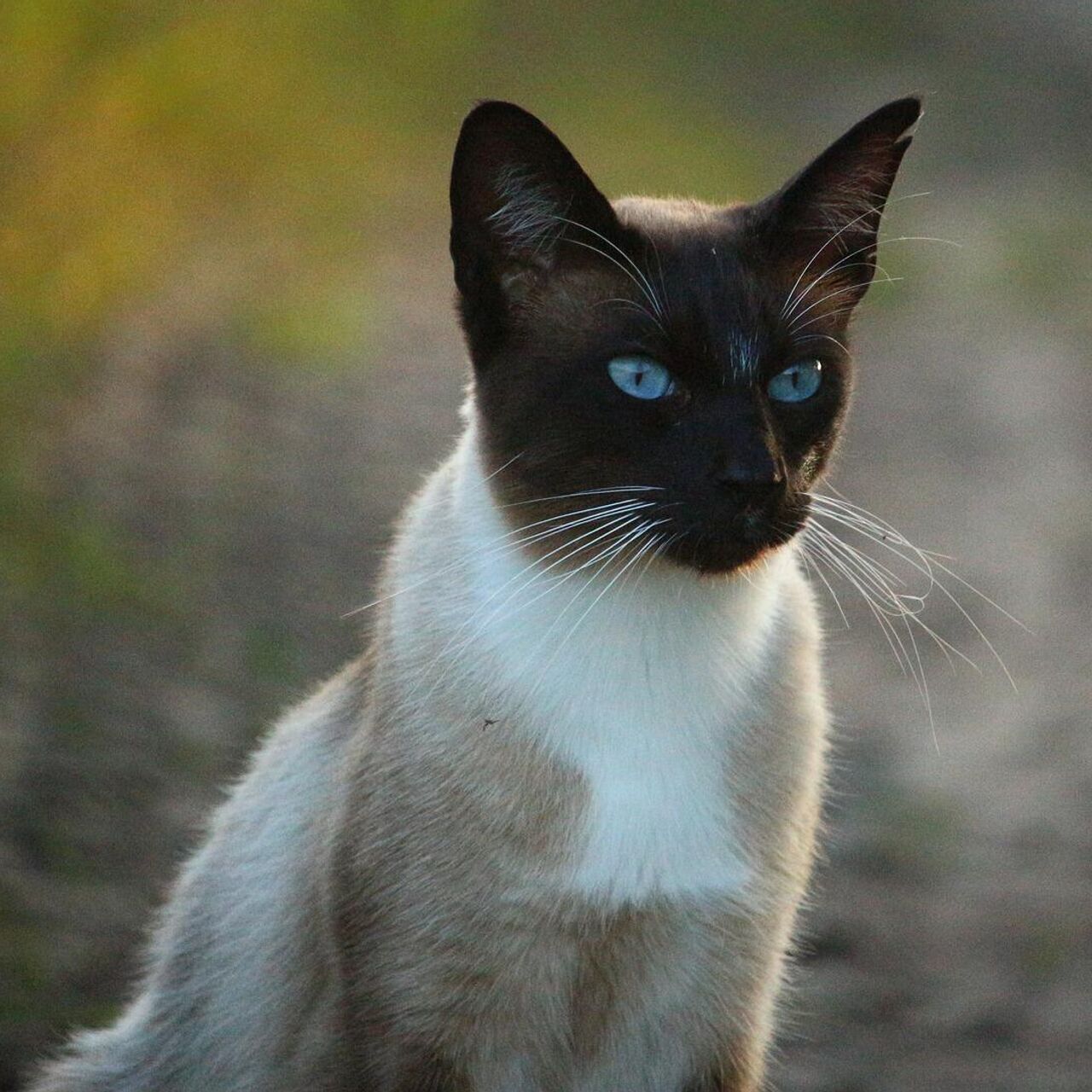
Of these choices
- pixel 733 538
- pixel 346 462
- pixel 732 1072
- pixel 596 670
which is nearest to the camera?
pixel 733 538

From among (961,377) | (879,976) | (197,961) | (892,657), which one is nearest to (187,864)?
(197,961)

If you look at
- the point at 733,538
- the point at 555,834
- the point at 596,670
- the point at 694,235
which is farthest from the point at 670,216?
the point at 555,834

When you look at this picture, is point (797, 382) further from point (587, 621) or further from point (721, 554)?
point (587, 621)

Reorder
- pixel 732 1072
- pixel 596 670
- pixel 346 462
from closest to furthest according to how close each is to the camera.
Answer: pixel 596 670
pixel 732 1072
pixel 346 462

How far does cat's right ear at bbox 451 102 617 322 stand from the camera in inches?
91.6

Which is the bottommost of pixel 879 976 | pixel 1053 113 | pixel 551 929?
pixel 879 976

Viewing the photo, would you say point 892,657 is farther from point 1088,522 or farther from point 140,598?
point 140,598

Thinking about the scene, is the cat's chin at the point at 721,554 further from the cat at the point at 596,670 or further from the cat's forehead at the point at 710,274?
the cat's forehead at the point at 710,274

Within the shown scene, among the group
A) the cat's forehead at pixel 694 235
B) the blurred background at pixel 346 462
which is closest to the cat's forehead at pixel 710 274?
the cat's forehead at pixel 694 235

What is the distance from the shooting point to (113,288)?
5.50 meters

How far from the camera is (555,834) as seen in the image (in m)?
2.36

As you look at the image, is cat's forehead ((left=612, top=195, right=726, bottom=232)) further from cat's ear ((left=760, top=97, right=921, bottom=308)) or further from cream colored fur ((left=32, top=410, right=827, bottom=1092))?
cream colored fur ((left=32, top=410, right=827, bottom=1092))

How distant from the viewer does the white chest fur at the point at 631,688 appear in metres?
2.39

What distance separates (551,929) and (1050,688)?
3.15 meters
